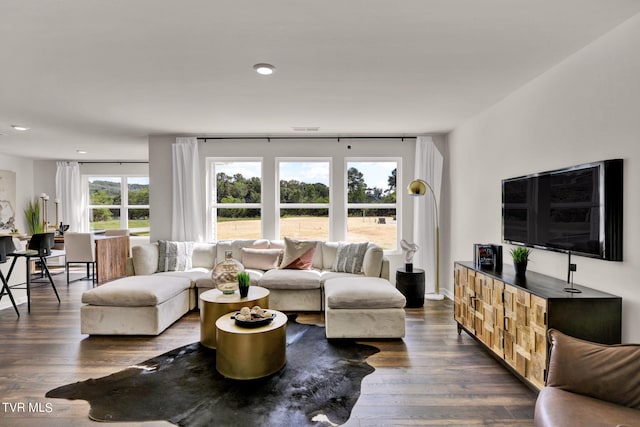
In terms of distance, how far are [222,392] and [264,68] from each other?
2.43 metres

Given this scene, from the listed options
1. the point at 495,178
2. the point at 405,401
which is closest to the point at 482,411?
the point at 405,401

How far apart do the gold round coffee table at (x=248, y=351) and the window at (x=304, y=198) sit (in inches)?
113

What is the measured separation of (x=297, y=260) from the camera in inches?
184

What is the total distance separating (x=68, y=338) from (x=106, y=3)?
317cm

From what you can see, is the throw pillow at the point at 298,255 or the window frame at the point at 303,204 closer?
the throw pillow at the point at 298,255

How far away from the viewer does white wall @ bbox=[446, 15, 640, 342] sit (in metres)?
2.15

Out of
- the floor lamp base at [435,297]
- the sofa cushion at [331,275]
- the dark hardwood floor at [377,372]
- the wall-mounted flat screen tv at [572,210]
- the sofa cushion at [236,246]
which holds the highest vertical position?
the wall-mounted flat screen tv at [572,210]

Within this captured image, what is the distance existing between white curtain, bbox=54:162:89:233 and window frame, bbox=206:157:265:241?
437cm

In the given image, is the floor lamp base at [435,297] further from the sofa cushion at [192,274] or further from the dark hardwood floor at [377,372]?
the sofa cushion at [192,274]

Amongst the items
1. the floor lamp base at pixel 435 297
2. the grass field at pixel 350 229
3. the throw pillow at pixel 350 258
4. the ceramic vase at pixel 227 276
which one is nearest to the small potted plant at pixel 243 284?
the ceramic vase at pixel 227 276

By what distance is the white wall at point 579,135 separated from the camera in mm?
2146

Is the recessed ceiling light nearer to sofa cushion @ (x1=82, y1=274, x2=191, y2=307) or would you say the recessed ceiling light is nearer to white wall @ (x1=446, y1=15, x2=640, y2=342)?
white wall @ (x1=446, y1=15, x2=640, y2=342)

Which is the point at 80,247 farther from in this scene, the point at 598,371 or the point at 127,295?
the point at 598,371

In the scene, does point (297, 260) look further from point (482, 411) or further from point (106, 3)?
point (106, 3)
